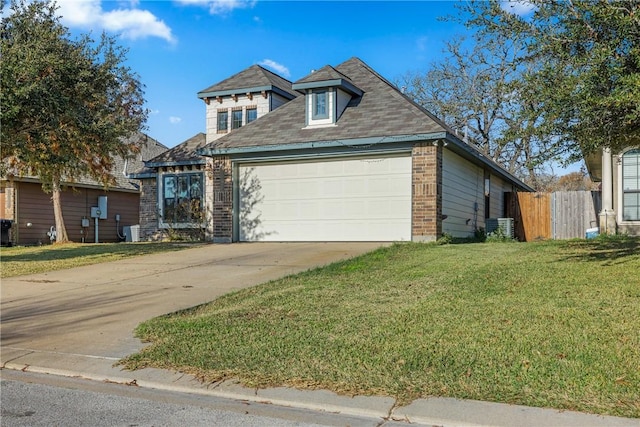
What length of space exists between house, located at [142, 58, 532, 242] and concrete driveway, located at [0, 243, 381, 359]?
4.32 ft

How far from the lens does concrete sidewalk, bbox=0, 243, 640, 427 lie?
3830 millimetres

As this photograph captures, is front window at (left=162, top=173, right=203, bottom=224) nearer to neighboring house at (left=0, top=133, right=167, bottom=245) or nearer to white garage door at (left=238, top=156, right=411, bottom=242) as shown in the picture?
neighboring house at (left=0, top=133, right=167, bottom=245)

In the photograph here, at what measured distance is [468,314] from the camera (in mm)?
6051

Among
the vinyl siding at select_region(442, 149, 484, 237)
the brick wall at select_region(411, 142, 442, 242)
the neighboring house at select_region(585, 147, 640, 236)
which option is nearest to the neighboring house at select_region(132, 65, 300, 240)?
the vinyl siding at select_region(442, 149, 484, 237)

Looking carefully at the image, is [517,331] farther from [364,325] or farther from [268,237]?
[268,237]

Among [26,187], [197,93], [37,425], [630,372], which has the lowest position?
[37,425]

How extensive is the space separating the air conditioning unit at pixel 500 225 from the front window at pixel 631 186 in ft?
11.0

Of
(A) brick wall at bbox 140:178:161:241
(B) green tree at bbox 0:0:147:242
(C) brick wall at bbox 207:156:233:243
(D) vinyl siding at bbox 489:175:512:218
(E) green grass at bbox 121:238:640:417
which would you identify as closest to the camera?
(E) green grass at bbox 121:238:640:417

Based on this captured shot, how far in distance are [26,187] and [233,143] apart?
10679 mm

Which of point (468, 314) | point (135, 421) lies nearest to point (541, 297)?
point (468, 314)

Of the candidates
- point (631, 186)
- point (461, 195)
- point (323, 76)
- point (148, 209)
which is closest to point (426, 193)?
point (461, 195)

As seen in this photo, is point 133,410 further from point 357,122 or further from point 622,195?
point 622,195

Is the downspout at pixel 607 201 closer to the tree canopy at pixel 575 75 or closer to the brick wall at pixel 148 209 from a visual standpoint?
the tree canopy at pixel 575 75

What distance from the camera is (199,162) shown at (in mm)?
19266
